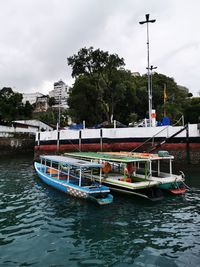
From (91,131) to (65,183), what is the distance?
1275cm

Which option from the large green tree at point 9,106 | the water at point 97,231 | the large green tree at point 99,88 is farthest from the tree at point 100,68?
the water at point 97,231

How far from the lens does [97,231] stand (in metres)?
8.33

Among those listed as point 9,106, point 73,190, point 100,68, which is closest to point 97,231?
point 73,190

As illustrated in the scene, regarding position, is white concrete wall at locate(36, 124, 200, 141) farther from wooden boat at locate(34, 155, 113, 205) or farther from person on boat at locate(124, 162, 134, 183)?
person on boat at locate(124, 162, 134, 183)

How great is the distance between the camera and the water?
6.57 meters

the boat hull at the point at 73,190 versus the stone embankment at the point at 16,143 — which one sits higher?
the stone embankment at the point at 16,143

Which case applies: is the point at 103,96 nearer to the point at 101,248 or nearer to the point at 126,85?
the point at 126,85

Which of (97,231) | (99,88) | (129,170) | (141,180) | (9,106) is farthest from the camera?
(9,106)

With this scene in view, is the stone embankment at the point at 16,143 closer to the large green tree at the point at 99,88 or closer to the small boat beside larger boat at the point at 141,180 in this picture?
the large green tree at the point at 99,88

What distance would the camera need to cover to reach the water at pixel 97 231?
657 cm

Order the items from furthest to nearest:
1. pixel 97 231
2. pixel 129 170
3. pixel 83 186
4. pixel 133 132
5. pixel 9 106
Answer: pixel 9 106 → pixel 133 132 → pixel 129 170 → pixel 83 186 → pixel 97 231

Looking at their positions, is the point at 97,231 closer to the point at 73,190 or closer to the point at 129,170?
the point at 73,190

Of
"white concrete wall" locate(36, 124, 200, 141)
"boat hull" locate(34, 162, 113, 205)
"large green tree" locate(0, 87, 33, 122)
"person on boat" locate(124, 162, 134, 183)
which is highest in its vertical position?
"large green tree" locate(0, 87, 33, 122)

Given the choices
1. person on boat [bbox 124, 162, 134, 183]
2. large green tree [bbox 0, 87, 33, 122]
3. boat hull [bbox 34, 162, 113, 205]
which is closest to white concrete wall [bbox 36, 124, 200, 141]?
person on boat [bbox 124, 162, 134, 183]
